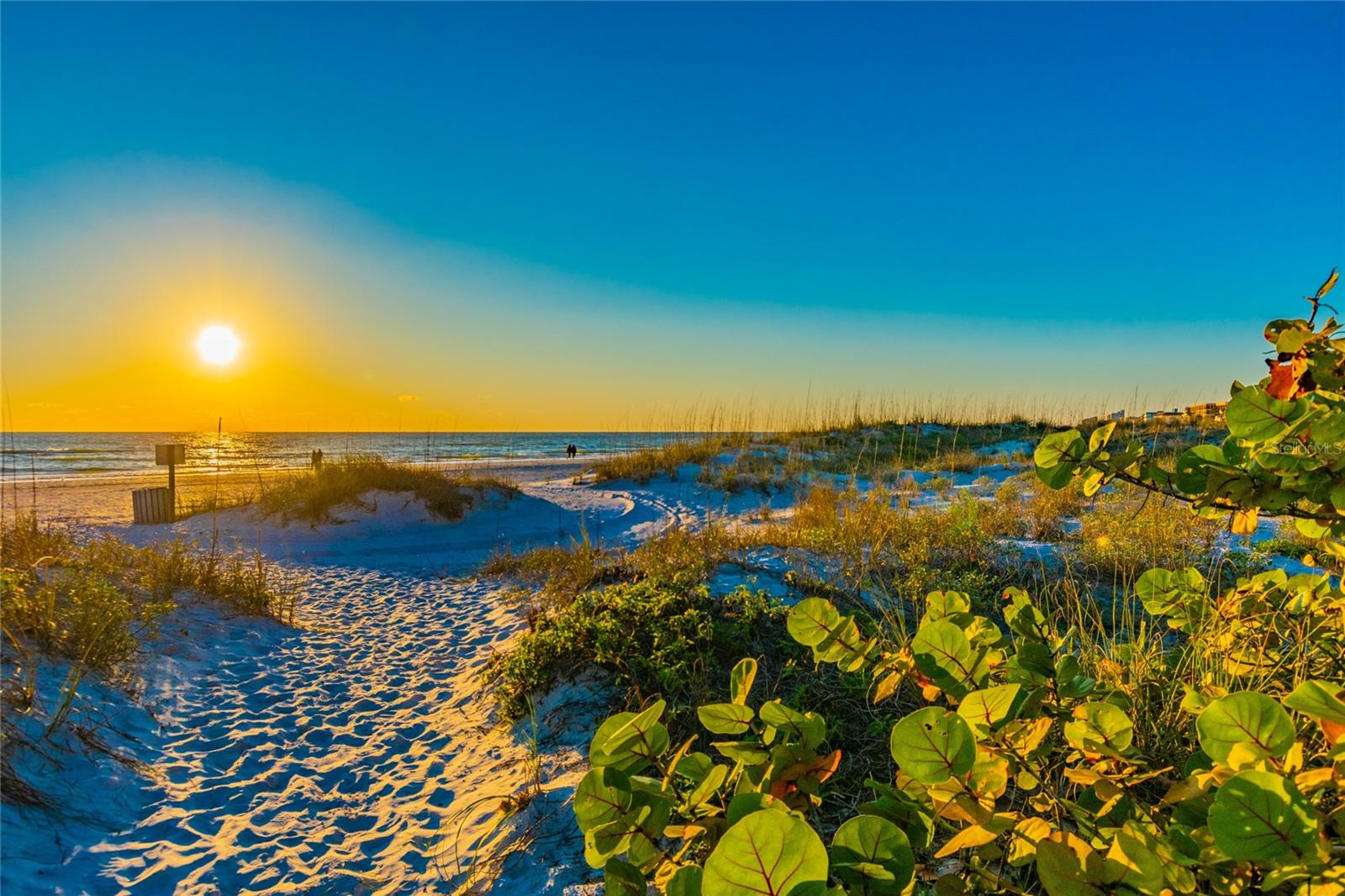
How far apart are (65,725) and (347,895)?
1.88 m

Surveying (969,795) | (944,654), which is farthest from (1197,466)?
(969,795)

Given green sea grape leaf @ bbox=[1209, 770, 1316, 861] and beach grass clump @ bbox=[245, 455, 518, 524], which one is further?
beach grass clump @ bbox=[245, 455, 518, 524]

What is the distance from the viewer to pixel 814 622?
1.19m

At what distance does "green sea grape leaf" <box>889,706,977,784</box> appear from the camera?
827 mm

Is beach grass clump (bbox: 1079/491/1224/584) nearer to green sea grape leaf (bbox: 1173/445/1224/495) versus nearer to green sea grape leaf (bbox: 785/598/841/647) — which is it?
green sea grape leaf (bbox: 1173/445/1224/495)

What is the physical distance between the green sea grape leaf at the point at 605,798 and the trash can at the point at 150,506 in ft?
44.5

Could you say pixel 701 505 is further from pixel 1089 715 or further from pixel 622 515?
pixel 1089 715

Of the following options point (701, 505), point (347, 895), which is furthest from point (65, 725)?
point (701, 505)

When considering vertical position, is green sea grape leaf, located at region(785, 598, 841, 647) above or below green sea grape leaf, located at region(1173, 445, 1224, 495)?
below

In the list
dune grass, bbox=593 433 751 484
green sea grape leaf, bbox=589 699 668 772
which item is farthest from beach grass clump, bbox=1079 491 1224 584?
dune grass, bbox=593 433 751 484

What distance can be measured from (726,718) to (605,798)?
25 cm

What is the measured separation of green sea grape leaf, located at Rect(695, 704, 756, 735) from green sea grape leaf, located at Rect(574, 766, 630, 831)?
182 millimetres

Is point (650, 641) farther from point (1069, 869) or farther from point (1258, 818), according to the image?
point (1258, 818)

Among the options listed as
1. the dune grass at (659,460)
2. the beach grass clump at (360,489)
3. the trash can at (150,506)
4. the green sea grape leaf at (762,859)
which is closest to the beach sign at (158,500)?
the trash can at (150,506)
